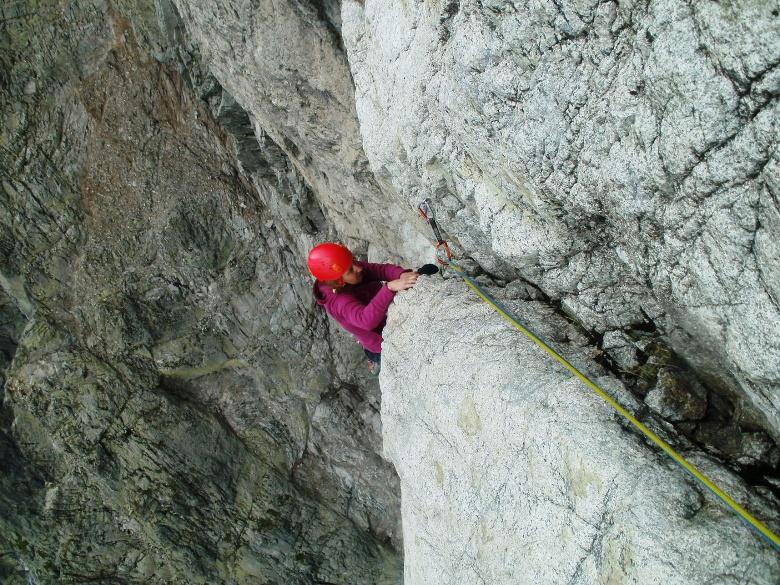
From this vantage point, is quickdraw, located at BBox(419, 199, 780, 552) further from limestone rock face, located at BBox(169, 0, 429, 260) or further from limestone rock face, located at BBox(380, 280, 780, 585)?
limestone rock face, located at BBox(169, 0, 429, 260)

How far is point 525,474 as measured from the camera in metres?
3.61

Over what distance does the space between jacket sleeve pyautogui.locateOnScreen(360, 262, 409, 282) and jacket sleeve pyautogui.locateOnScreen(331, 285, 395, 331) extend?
376mm

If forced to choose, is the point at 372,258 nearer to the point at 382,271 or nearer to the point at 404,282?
the point at 382,271

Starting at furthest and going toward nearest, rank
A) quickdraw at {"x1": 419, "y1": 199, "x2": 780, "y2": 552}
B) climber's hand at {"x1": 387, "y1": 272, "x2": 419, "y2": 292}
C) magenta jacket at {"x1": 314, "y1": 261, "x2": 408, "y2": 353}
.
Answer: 1. magenta jacket at {"x1": 314, "y1": 261, "x2": 408, "y2": 353}
2. climber's hand at {"x1": 387, "y1": 272, "x2": 419, "y2": 292}
3. quickdraw at {"x1": 419, "y1": 199, "x2": 780, "y2": 552}

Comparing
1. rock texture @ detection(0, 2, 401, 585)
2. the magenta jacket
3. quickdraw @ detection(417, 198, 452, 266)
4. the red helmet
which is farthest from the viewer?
rock texture @ detection(0, 2, 401, 585)

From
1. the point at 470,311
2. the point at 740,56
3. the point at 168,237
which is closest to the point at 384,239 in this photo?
the point at 470,311

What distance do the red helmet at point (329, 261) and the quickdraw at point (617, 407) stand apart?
94 centimetres

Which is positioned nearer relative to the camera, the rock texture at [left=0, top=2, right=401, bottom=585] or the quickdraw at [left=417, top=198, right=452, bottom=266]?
the quickdraw at [left=417, top=198, right=452, bottom=266]

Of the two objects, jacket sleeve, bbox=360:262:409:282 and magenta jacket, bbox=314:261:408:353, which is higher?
jacket sleeve, bbox=360:262:409:282

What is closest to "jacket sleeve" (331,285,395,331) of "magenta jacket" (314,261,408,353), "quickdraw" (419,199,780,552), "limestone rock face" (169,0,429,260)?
"magenta jacket" (314,261,408,353)

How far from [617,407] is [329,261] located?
303 centimetres

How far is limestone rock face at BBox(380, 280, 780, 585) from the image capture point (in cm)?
278

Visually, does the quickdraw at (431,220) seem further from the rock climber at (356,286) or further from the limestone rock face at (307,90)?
the limestone rock face at (307,90)

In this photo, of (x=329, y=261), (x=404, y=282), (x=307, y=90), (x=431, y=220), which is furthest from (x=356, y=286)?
(x=307, y=90)
